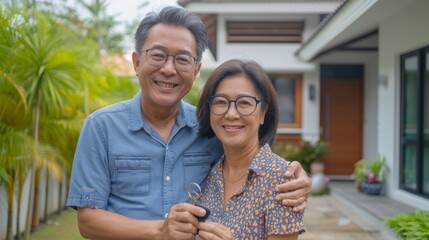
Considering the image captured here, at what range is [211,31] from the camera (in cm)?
1160

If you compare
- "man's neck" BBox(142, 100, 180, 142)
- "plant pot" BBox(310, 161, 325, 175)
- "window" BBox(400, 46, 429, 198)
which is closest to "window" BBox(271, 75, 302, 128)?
"plant pot" BBox(310, 161, 325, 175)

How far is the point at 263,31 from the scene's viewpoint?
10.2m

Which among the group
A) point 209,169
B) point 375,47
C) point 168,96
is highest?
point 375,47

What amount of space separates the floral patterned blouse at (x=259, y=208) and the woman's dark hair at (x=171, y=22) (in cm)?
54

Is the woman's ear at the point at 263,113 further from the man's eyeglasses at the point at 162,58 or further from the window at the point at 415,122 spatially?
the window at the point at 415,122

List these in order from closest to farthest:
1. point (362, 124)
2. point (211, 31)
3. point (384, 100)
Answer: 1. point (384, 100)
2. point (362, 124)
3. point (211, 31)

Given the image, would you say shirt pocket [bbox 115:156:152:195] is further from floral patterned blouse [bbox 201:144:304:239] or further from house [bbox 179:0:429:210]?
house [bbox 179:0:429:210]

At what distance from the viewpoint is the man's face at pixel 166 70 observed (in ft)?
6.08

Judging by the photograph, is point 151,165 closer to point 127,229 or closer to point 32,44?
point 127,229

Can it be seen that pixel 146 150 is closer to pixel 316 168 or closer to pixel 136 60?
pixel 136 60

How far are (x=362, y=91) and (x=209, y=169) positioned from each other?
8.98 meters

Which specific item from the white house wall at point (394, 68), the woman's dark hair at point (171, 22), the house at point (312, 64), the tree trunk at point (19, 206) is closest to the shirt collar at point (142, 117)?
the woman's dark hair at point (171, 22)

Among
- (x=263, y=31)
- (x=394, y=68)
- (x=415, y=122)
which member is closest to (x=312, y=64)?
(x=263, y=31)

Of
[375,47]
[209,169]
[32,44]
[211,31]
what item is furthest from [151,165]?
[211,31]
